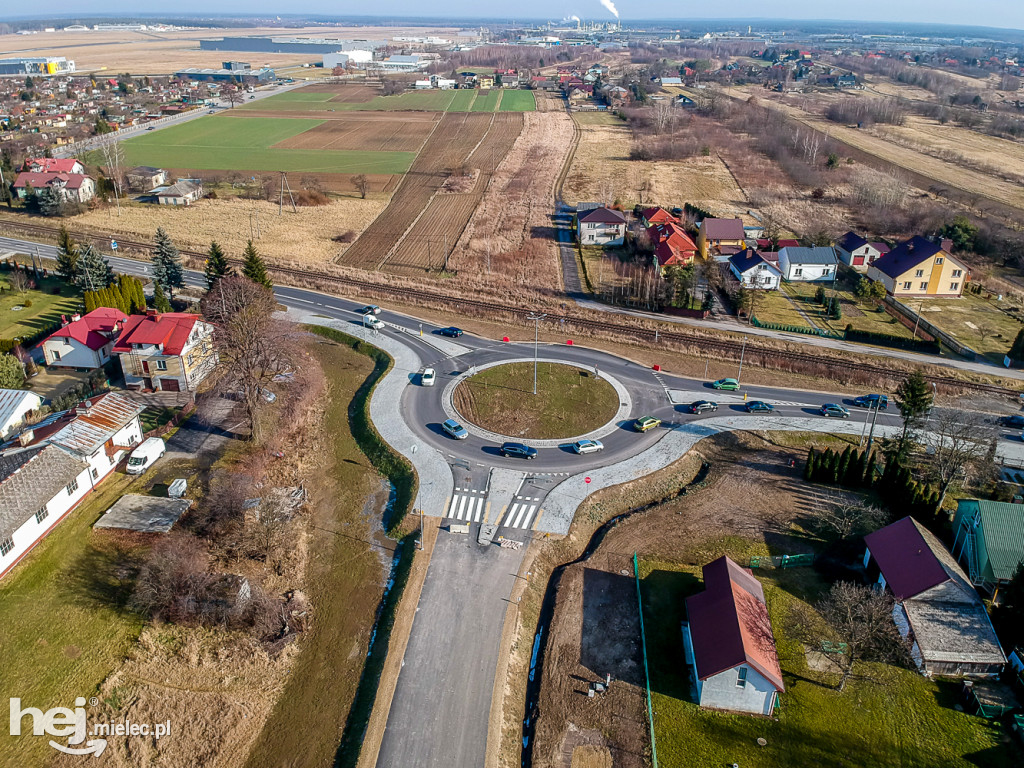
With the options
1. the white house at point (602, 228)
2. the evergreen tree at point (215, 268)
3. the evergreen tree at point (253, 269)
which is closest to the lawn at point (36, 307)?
the evergreen tree at point (215, 268)

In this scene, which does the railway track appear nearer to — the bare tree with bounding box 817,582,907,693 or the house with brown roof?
the house with brown roof

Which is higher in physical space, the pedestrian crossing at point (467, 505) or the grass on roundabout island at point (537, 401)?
the grass on roundabout island at point (537, 401)

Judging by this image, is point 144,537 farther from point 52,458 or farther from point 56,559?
point 52,458

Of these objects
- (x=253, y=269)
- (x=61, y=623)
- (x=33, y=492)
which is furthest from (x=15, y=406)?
(x=253, y=269)

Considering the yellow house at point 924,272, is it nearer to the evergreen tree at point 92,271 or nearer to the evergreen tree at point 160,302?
the evergreen tree at point 160,302

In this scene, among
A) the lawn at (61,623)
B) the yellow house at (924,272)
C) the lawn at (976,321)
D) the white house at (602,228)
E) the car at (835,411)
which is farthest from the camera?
the white house at (602,228)

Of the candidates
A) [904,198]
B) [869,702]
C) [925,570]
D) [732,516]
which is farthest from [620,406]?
[904,198]

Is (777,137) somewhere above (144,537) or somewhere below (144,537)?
above
